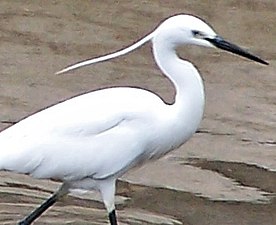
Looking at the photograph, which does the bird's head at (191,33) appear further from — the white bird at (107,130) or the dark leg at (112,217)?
the dark leg at (112,217)

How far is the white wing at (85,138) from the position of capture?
430 cm

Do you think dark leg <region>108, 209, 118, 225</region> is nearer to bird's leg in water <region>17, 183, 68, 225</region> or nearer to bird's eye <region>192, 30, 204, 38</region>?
bird's leg in water <region>17, 183, 68, 225</region>

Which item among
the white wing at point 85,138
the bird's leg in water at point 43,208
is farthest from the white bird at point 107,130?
the bird's leg in water at point 43,208

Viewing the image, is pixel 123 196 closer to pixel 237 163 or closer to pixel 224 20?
pixel 237 163

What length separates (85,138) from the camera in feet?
14.2

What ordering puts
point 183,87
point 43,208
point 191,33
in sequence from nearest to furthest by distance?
point 191,33 → point 183,87 → point 43,208

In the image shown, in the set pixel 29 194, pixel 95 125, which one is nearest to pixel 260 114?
pixel 29 194

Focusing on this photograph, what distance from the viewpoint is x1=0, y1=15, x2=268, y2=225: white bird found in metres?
4.30

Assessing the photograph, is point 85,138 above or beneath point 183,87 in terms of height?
beneath

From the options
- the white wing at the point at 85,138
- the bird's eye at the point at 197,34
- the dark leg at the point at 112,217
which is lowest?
the dark leg at the point at 112,217

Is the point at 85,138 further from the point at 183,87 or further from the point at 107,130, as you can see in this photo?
the point at 183,87

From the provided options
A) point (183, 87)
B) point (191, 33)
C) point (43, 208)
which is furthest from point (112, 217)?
point (191, 33)

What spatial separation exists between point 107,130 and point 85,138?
3.6 inches

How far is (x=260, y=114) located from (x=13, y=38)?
2.06 metres
